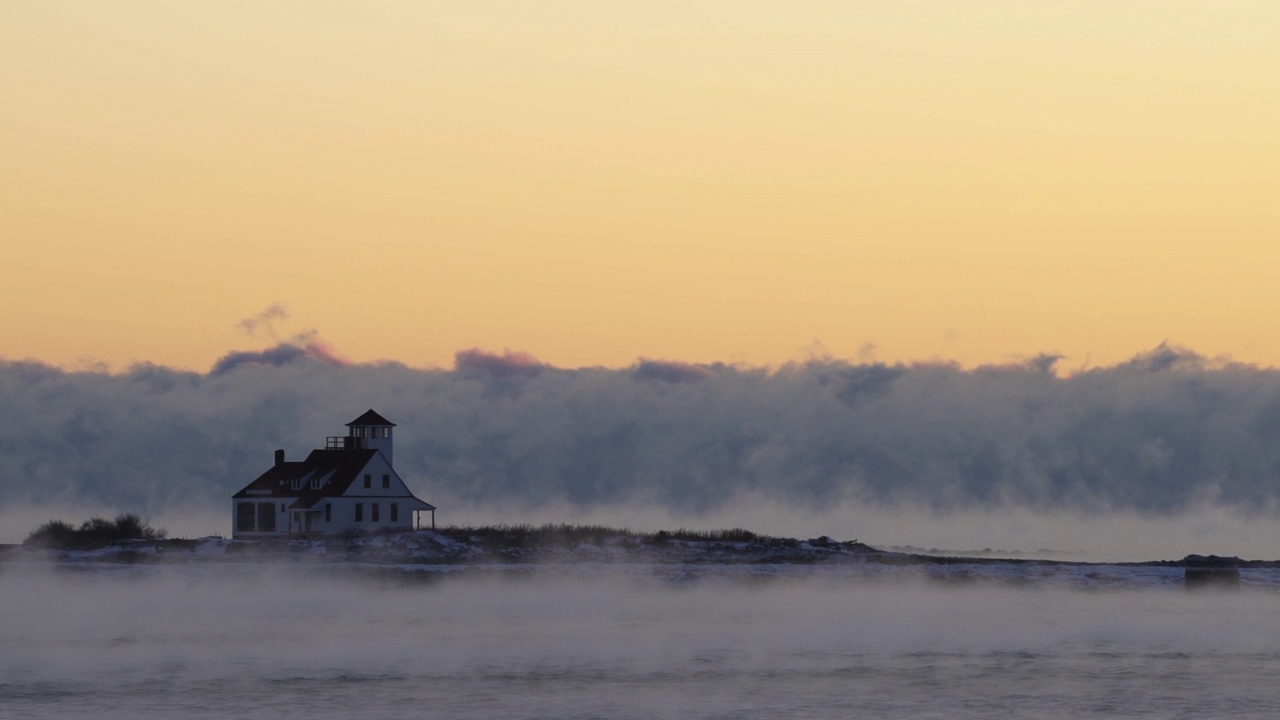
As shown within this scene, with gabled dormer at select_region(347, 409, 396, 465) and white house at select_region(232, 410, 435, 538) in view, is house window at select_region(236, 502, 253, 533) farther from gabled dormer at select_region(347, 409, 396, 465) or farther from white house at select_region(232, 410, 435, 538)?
gabled dormer at select_region(347, 409, 396, 465)

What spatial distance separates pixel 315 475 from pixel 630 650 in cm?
5898

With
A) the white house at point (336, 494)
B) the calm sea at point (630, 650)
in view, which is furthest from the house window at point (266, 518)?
the calm sea at point (630, 650)

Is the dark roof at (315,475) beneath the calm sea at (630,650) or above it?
above

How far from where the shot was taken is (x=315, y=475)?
106625 millimetres

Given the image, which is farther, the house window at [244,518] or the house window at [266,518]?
the house window at [244,518]

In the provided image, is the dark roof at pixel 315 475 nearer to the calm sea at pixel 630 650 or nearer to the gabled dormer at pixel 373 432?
the gabled dormer at pixel 373 432

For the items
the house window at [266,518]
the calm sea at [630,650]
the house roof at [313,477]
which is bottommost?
the calm sea at [630,650]

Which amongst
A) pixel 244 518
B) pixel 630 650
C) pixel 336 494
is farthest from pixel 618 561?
pixel 630 650

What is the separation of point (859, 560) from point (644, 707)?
62.9 metres

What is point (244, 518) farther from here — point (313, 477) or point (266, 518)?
point (313, 477)

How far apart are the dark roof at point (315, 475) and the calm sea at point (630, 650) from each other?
21823 mm

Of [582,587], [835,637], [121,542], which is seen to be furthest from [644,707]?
[121,542]

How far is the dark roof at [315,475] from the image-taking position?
105812mm

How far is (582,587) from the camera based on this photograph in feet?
276
